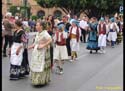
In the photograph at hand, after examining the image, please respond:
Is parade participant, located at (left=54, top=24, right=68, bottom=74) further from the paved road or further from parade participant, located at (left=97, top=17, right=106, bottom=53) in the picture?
parade participant, located at (left=97, top=17, right=106, bottom=53)

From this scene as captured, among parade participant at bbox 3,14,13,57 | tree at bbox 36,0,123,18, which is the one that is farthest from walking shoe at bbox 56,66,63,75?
tree at bbox 36,0,123,18

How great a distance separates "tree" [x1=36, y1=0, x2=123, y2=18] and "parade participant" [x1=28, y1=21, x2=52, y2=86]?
45857 millimetres

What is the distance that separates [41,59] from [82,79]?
171 centimetres

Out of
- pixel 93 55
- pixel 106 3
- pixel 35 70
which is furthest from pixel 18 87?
pixel 106 3

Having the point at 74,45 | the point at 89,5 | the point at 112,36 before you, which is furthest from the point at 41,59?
the point at 89,5

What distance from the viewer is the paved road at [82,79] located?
10.5m

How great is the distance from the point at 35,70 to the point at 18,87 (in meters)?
0.58

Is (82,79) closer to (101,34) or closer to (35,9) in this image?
(101,34)

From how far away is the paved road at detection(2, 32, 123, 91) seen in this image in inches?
413

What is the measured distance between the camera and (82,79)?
11828mm

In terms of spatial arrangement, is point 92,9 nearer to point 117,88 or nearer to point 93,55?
point 93,55

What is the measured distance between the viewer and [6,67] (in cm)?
1402

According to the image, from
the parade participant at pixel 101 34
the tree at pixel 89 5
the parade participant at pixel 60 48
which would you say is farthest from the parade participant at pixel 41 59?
the tree at pixel 89 5

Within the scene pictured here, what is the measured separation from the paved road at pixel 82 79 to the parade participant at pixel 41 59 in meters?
0.22
